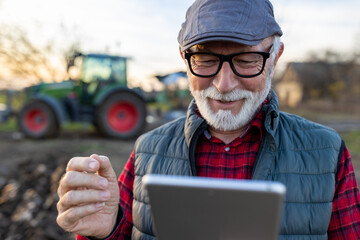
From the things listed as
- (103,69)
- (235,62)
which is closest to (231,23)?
(235,62)

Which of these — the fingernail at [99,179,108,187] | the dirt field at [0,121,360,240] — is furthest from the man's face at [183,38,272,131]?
the dirt field at [0,121,360,240]

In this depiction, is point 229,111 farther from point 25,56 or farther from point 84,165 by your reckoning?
point 25,56

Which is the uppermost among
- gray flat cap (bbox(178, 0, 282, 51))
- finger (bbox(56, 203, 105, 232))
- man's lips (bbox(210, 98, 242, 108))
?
gray flat cap (bbox(178, 0, 282, 51))

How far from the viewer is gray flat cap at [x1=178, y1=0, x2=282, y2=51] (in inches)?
51.1

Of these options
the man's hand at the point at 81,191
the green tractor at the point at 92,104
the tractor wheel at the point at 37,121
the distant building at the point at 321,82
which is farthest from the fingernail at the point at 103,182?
the distant building at the point at 321,82

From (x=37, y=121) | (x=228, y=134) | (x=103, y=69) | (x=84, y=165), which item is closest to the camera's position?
(x=84, y=165)

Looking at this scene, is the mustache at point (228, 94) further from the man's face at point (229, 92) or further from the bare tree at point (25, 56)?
the bare tree at point (25, 56)

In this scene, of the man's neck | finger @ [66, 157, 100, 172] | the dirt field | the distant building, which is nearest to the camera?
finger @ [66, 157, 100, 172]

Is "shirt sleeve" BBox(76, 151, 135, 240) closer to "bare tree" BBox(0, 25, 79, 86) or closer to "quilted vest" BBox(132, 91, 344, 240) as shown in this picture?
"quilted vest" BBox(132, 91, 344, 240)

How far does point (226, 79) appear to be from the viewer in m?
1.38

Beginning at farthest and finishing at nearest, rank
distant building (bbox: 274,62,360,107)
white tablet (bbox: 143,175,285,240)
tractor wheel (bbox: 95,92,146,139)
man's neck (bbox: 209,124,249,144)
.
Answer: distant building (bbox: 274,62,360,107)
tractor wheel (bbox: 95,92,146,139)
man's neck (bbox: 209,124,249,144)
white tablet (bbox: 143,175,285,240)

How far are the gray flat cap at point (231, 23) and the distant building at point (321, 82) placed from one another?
27.8m

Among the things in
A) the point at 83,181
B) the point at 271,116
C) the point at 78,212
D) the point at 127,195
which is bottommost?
the point at 127,195

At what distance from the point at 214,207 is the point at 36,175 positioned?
5.43 metres
